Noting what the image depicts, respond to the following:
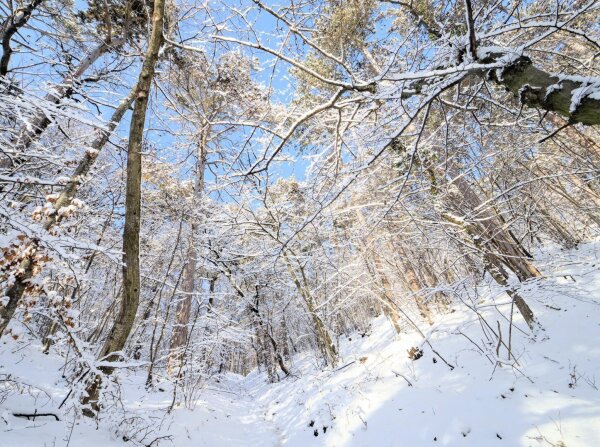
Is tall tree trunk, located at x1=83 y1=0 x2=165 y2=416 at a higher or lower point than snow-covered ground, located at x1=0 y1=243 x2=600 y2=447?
higher

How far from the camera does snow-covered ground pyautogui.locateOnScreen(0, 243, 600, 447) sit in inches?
119

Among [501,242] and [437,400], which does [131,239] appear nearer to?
[437,400]

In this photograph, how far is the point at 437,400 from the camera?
13.6 ft

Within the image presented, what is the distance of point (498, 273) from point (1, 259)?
20.5 ft

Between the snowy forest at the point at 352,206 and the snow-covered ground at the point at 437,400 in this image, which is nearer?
the snowy forest at the point at 352,206

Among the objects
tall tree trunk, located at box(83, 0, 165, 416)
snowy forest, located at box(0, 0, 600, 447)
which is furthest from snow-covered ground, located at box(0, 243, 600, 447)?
tall tree trunk, located at box(83, 0, 165, 416)

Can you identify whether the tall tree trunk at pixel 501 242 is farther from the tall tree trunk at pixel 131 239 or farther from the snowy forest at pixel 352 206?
the tall tree trunk at pixel 131 239

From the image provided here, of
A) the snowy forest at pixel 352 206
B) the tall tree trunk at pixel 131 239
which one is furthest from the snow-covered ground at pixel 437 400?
the tall tree trunk at pixel 131 239

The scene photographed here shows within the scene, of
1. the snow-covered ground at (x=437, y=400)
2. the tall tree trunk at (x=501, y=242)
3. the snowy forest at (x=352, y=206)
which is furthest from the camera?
the tall tree trunk at (x=501, y=242)

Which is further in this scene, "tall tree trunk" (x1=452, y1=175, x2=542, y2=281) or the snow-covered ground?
"tall tree trunk" (x1=452, y1=175, x2=542, y2=281)

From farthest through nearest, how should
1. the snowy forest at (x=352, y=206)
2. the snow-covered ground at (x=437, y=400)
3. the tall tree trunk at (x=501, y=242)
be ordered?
1. the tall tree trunk at (x=501, y=242)
2. the snow-covered ground at (x=437, y=400)
3. the snowy forest at (x=352, y=206)

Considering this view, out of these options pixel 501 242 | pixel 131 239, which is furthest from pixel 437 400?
pixel 131 239

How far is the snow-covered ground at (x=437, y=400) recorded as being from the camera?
9.96 feet

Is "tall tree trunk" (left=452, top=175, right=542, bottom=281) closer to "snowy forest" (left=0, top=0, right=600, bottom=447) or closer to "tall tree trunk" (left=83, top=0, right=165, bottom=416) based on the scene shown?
"snowy forest" (left=0, top=0, right=600, bottom=447)
